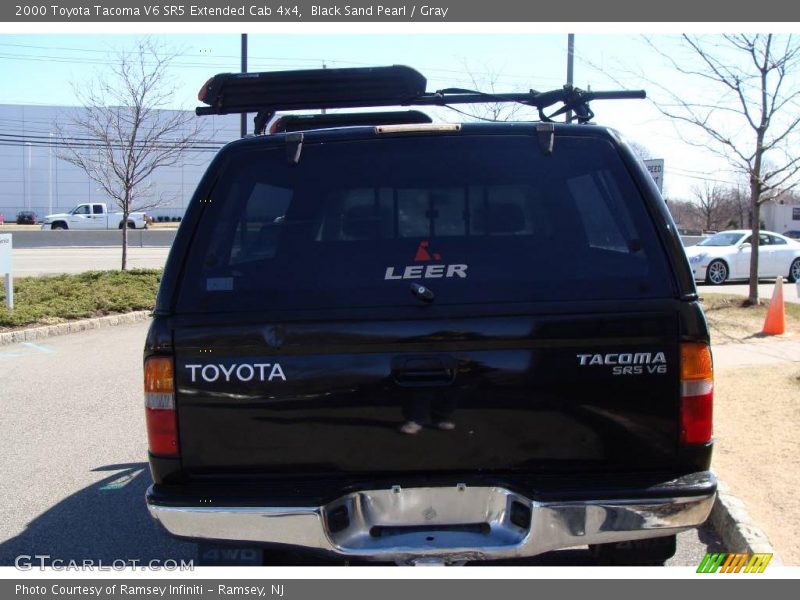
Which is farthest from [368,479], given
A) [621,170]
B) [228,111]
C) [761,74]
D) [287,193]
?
[761,74]

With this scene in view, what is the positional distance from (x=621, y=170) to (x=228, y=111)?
2.19m

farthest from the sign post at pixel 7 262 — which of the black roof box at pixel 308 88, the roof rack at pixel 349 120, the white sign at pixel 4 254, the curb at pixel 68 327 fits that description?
the black roof box at pixel 308 88

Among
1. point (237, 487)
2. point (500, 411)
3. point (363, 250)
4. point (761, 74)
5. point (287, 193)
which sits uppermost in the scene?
point (761, 74)

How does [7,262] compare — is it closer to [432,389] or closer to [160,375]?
[160,375]

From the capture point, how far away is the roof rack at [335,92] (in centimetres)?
389

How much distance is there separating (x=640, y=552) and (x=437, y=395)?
1.23 m

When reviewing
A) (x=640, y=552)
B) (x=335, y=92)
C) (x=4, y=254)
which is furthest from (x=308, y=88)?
(x=4, y=254)

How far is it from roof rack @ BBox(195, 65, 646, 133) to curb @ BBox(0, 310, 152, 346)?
28.3ft

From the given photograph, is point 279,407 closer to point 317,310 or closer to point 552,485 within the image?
point 317,310

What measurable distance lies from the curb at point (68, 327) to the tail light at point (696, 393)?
10.3m

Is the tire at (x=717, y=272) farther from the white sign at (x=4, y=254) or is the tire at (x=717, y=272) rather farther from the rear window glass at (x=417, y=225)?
the rear window glass at (x=417, y=225)

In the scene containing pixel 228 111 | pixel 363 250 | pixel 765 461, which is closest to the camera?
pixel 363 250

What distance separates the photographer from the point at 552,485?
290 cm

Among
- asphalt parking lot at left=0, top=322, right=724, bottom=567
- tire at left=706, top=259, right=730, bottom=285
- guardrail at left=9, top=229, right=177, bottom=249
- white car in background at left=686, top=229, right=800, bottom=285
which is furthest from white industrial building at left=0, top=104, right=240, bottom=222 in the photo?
asphalt parking lot at left=0, top=322, right=724, bottom=567
